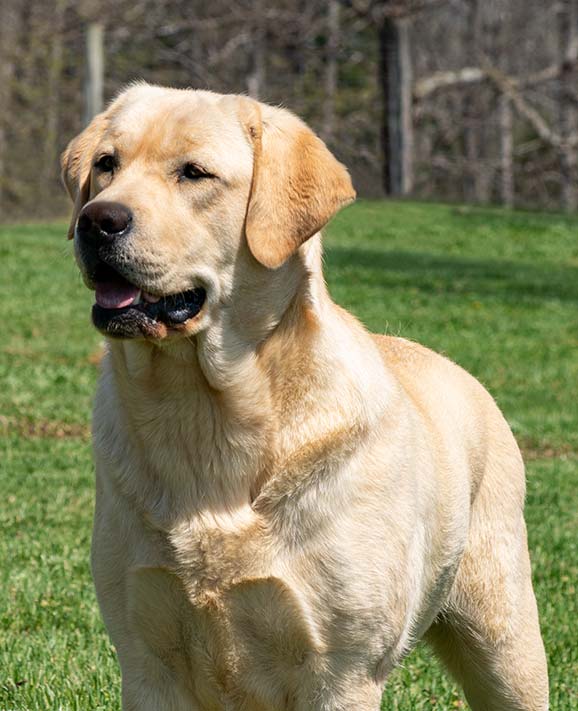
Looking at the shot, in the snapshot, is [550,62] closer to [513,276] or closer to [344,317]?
[513,276]

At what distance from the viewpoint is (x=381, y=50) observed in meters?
29.5

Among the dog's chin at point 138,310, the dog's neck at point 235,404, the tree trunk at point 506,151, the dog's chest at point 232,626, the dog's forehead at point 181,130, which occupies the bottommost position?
the tree trunk at point 506,151

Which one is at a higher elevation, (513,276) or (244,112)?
(244,112)

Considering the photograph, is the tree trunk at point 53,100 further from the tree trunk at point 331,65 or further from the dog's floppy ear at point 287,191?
the dog's floppy ear at point 287,191

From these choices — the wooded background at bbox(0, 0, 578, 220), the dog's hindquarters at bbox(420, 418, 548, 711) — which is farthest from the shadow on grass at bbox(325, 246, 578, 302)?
the dog's hindquarters at bbox(420, 418, 548, 711)

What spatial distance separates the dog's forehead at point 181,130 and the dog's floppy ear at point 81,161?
→ 125 mm

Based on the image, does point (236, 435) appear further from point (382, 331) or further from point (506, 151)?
point (506, 151)

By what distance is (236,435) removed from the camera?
3584 mm

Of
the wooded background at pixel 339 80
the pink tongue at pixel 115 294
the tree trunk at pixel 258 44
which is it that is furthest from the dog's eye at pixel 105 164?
the tree trunk at pixel 258 44

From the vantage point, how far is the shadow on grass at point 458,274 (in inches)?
675

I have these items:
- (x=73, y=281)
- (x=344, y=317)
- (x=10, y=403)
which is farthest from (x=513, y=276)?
(x=344, y=317)

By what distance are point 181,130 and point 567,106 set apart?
3878 centimetres

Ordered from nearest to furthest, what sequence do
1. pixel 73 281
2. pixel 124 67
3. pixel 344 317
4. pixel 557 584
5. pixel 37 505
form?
pixel 344 317 → pixel 557 584 → pixel 37 505 → pixel 73 281 → pixel 124 67

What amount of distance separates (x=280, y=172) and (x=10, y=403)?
283 inches
